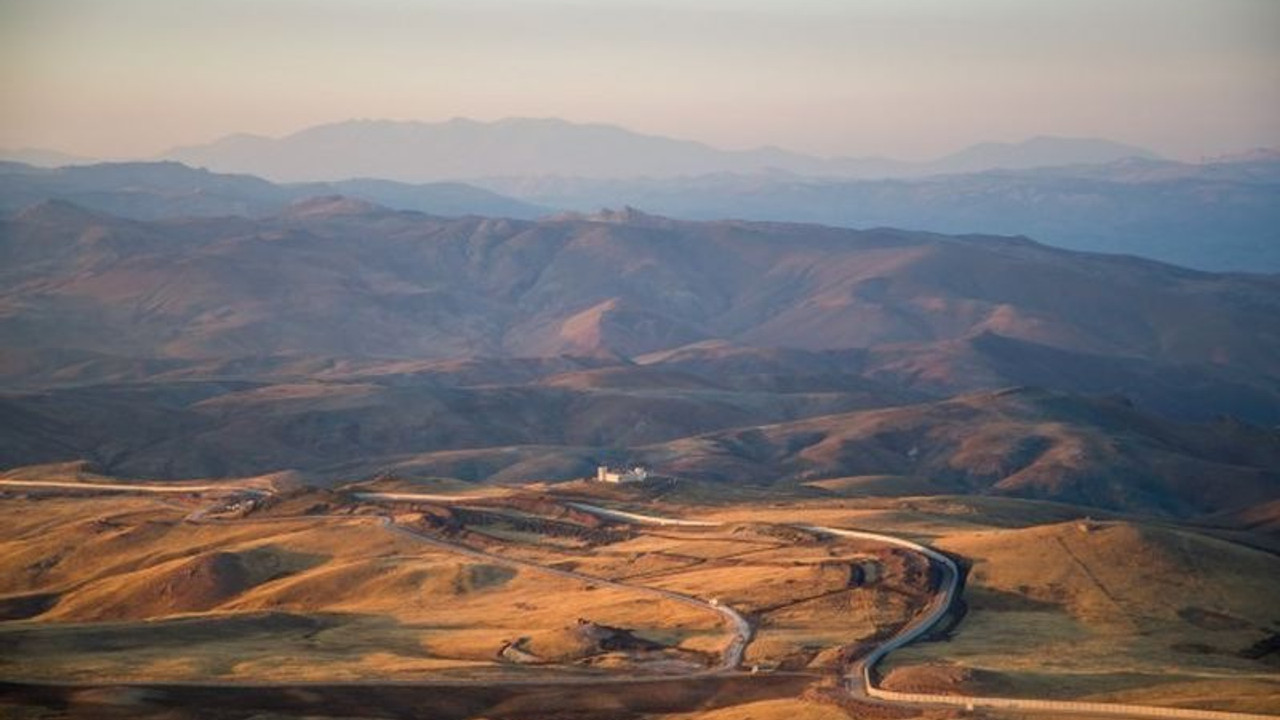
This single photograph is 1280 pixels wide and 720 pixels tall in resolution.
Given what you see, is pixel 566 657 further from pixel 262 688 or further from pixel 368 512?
pixel 368 512

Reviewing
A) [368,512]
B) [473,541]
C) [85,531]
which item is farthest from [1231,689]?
[85,531]

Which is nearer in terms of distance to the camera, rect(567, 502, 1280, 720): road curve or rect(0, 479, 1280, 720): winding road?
rect(567, 502, 1280, 720): road curve

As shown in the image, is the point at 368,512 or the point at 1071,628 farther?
the point at 368,512

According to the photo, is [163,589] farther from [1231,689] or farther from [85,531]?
[1231,689]

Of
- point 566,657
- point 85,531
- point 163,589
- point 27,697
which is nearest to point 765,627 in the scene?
point 566,657

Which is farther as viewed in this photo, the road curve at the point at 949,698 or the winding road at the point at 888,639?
the winding road at the point at 888,639

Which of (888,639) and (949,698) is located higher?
(949,698)

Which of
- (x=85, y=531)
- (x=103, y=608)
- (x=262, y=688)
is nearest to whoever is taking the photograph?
(x=262, y=688)

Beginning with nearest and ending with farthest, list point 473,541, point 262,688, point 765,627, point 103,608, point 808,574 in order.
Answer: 1. point 262,688
2. point 765,627
3. point 808,574
4. point 103,608
5. point 473,541

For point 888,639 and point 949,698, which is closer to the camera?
point 949,698
